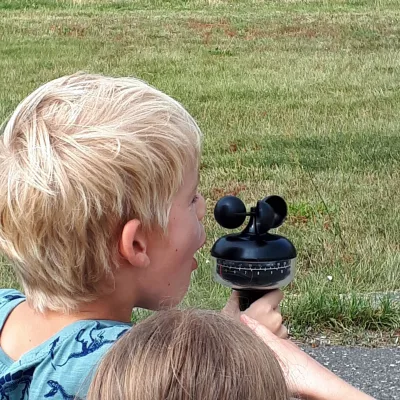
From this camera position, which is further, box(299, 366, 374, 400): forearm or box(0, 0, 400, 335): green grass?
box(0, 0, 400, 335): green grass

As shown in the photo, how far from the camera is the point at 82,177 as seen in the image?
1.65 metres

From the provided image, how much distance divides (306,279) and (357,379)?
973 mm

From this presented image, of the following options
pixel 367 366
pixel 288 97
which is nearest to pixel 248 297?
pixel 367 366

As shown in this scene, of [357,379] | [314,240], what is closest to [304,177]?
[314,240]

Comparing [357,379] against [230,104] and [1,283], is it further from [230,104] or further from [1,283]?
[230,104]

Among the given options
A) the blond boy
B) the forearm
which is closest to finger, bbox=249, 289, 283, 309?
the blond boy

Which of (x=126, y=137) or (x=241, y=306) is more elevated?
(x=126, y=137)

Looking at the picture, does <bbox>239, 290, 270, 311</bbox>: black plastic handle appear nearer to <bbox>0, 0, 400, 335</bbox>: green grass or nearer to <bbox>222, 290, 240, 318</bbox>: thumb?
<bbox>222, 290, 240, 318</bbox>: thumb

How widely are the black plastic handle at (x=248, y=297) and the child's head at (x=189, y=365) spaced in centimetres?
50

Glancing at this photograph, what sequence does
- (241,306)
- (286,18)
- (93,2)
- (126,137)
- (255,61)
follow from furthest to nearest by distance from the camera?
1. (93,2)
2. (286,18)
3. (255,61)
4. (241,306)
5. (126,137)

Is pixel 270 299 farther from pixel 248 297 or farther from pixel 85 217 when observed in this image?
pixel 85 217

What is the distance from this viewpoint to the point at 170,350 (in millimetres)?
1295

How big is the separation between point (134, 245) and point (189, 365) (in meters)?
0.52

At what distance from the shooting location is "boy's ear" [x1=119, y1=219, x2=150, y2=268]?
1729 mm
